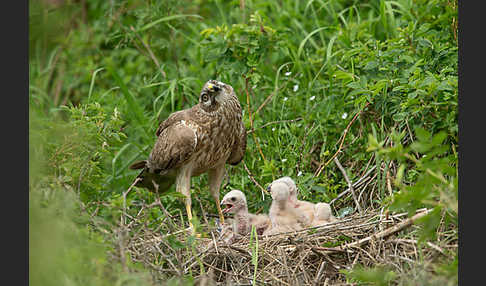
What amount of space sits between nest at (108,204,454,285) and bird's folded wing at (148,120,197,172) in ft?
2.56

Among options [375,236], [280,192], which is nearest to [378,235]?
[375,236]

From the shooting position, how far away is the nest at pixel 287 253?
376 cm

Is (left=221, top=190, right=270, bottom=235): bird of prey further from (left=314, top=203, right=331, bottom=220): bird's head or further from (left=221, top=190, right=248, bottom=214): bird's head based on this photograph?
(left=314, top=203, right=331, bottom=220): bird's head

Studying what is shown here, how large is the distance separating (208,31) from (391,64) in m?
1.67

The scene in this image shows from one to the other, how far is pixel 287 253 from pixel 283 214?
0.50 meters

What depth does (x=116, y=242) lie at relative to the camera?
3.32 m

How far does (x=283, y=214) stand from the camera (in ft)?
15.0

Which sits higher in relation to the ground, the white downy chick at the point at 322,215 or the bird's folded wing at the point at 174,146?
the bird's folded wing at the point at 174,146

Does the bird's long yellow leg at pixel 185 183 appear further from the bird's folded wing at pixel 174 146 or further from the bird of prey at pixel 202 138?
the bird's folded wing at pixel 174 146

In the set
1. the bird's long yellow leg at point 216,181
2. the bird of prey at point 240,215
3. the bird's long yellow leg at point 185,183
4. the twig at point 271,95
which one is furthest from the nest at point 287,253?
the twig at point 271,95

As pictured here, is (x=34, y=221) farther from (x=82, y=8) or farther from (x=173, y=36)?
(x=82, y=8)

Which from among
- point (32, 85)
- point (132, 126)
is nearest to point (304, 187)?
point (132, 126)

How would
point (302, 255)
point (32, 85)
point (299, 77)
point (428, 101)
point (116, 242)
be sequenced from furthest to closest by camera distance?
1. point (32, 85)
2. point (299, 77)
3. point (428, 101)
4. point (302, 255)
5. point (116, 242)

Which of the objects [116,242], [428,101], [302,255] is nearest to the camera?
[116,242]
